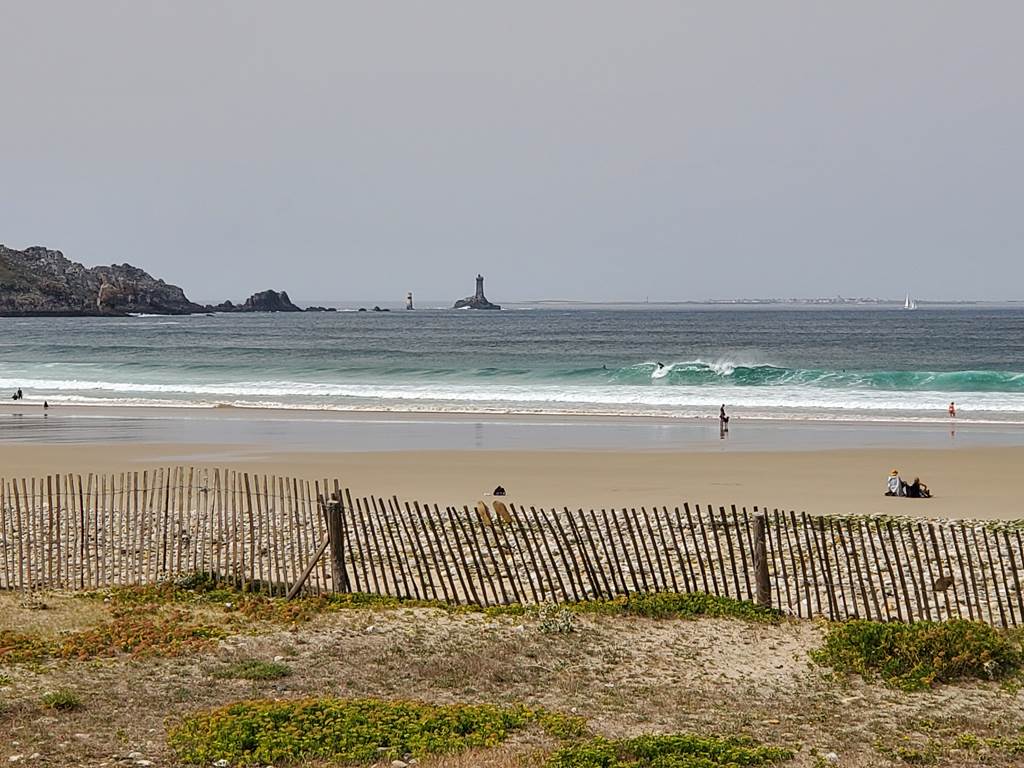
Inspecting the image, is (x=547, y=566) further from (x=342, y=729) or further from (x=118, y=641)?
(x=342, y=729)

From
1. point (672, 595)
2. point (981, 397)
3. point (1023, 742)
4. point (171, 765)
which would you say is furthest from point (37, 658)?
point (981, 397)

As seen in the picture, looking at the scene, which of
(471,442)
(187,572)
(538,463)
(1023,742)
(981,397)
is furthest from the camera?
(981,397)

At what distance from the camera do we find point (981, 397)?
168ft

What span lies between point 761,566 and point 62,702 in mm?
7507

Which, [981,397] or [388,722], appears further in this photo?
[981,397]

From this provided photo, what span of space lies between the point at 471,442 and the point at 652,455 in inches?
248

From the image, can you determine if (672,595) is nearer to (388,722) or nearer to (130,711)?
(388,722)

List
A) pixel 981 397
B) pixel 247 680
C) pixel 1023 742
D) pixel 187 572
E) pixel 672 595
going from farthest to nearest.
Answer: pixel 981 397
pixel 187 572
pixel 672 595
pixel 247 680
pixel 1023 742

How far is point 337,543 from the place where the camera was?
13648 millimetres

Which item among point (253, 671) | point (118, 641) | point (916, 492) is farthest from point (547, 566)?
point (916, 492)

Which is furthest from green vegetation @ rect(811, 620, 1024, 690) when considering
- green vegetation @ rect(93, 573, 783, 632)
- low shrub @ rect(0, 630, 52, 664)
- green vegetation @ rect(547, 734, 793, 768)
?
low shrub @ rect(0, 630, 52, 664)

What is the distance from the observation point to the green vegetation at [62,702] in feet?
30.1

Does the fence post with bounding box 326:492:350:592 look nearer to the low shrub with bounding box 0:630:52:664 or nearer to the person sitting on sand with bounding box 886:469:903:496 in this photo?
the low shrub with bounding box 0:630:52:664

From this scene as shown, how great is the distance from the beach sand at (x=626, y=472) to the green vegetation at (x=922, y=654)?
9792 millimetres
